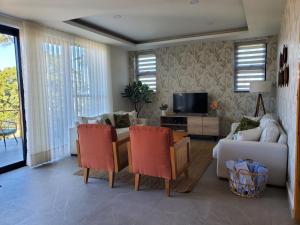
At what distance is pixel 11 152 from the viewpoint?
4.43 m

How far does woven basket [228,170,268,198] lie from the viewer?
2.76 metres

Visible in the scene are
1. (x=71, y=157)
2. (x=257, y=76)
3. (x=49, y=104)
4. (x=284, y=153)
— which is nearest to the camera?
(x=284, y=153)

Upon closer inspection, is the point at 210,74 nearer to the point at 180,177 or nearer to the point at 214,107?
the point at 214,107

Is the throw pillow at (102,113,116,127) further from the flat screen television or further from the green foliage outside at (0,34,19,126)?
the flat screen television

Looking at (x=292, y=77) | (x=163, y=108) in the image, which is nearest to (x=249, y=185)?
(x=292, y=77)

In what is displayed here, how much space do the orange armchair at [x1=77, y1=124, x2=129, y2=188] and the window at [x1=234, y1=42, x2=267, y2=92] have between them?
13.4ft

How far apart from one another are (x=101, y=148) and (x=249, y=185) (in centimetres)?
197

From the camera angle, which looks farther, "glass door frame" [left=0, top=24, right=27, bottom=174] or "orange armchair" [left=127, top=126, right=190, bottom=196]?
"glass door frame" [left=0, top=24, right=27, bottom=174]

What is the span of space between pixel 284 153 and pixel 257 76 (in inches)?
131

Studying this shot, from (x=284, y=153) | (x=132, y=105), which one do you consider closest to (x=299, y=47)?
(x=284, y=153)

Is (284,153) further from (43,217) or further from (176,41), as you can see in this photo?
(176,41)

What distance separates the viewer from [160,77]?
683 cm

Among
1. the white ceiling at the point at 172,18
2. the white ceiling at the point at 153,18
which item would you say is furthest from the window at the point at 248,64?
the white ceiling at the point at 172,18

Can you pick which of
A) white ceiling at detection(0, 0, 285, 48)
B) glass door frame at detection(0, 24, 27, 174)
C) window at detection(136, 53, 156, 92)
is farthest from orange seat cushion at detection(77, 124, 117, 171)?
window at detection(136, 53, 156, 92)
